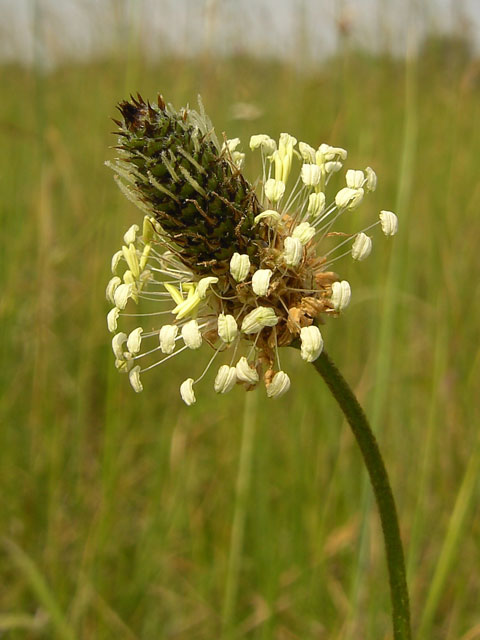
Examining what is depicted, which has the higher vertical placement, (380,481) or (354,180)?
(354,180)

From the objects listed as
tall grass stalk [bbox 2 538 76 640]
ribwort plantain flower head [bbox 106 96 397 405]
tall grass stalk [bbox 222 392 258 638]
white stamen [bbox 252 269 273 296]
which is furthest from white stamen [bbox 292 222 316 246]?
tall grass stalk [bbox 2 538 76 640]

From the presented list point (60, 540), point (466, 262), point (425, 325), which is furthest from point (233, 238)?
point (425, 325)

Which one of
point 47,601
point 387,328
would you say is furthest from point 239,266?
point 47,601

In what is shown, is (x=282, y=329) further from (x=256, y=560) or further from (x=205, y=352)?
(x=205, y=352)

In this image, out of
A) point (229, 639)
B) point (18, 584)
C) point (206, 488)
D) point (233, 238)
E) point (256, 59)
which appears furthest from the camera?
point (256, 59)

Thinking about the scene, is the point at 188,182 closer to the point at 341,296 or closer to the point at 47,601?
the point at 341,296

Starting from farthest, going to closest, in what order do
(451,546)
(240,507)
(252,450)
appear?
(252,450)
(240,507)
(451,546)

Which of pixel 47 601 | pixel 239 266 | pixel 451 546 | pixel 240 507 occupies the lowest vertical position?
pixel 47 601
